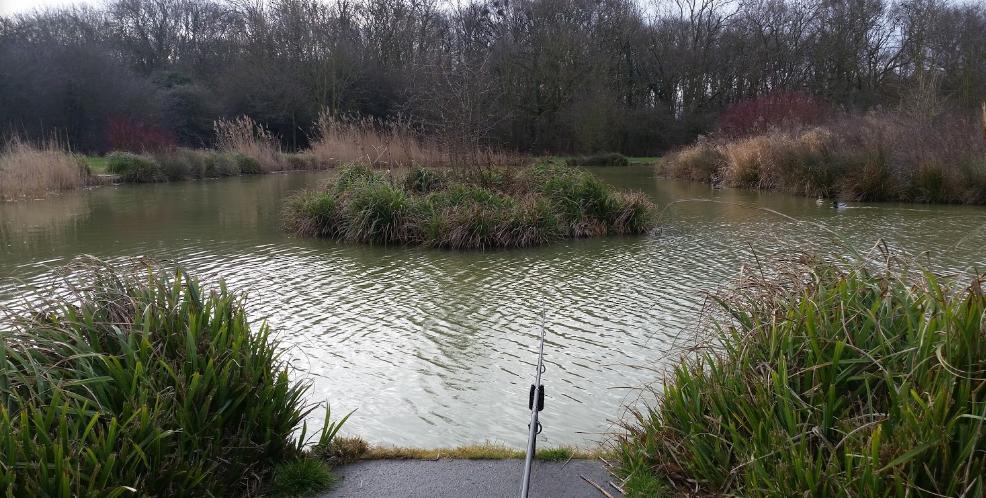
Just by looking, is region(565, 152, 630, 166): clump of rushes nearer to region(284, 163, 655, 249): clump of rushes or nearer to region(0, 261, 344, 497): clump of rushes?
region(284, 163, 655, 249): clump of rushes

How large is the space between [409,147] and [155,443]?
13.8m

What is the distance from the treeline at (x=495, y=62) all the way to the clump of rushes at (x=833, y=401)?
24152 mm

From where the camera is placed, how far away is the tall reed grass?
1216cm

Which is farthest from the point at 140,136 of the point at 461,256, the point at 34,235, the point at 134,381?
the point at 134,381

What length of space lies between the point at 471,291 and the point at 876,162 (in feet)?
36.6

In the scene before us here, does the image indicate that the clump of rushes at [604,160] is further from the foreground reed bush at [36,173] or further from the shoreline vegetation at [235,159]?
the foreground reed bush at [36,173]

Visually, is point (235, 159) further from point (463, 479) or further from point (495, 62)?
point (463, 479)

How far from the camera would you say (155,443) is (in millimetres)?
2430

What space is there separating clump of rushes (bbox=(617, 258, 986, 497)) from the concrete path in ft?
0.63

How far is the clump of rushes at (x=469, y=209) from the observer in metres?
9.53

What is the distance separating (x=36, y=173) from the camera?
16.2 m

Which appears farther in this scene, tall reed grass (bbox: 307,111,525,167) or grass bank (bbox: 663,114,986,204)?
grass bank (bbox: 663,114,986,204)

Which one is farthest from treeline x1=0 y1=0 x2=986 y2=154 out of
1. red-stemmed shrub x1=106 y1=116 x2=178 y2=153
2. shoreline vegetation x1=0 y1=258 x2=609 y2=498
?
shoreline vegetation x1=0 y1=258 x2=609 y2=498

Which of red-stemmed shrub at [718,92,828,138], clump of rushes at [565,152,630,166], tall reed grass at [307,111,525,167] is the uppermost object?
red-stemmed shrub at [718,92,828,138]
